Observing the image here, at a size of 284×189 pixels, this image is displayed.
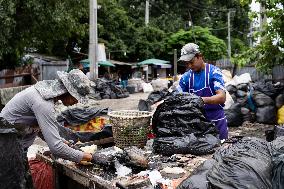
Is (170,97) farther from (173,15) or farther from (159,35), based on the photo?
(173,15)

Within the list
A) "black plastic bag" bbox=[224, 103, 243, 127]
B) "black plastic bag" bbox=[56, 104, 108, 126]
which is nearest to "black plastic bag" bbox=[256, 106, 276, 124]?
"black plastic bag" bbox=[224, 103, 243, 127]

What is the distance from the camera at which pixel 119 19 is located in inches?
1169

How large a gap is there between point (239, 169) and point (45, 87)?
1.85m

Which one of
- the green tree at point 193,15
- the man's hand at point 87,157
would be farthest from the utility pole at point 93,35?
the green tree at point 193,15

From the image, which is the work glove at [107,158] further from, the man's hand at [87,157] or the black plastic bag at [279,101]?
the black plastic bag at [279,101]

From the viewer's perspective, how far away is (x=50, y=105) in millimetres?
3424

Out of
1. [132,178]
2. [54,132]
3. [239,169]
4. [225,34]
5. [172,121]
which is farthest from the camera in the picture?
[225,34]

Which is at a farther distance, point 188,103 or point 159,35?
point 159,35

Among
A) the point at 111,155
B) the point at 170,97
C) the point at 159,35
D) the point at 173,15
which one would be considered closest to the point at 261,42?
the point at 170,97

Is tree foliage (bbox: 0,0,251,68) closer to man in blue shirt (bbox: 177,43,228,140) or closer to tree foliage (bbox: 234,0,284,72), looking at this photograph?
tree foliage (bbox: 234,0,284,72)

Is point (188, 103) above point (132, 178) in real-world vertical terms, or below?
above

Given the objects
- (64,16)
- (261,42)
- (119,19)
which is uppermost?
(119,19)

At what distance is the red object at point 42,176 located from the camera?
12.9 feet

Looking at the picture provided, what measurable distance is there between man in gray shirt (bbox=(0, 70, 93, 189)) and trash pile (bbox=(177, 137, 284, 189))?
4.10 feet
